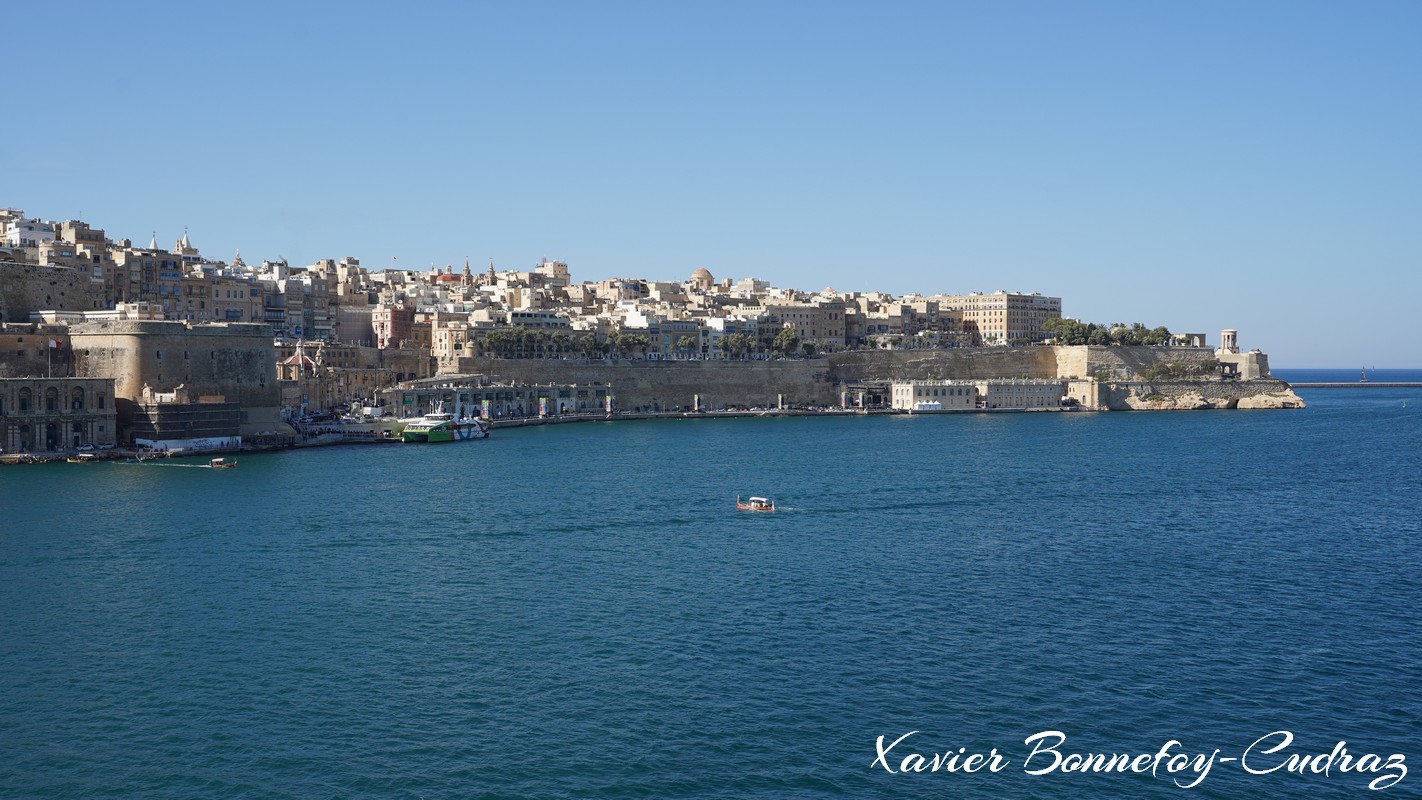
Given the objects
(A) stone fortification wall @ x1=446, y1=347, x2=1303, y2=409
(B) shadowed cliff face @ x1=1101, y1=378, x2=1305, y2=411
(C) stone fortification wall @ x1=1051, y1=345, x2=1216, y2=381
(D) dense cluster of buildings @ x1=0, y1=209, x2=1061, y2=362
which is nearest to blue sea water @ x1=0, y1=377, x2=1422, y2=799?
(D) dense cluster of buildings @ x1=0, y1=209, x2=1061, y2=362

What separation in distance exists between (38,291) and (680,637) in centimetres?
4696

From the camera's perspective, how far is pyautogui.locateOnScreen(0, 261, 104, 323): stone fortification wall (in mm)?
52562

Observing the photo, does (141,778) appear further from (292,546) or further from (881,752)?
(292,546)

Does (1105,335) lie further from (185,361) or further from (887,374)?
(185,361)

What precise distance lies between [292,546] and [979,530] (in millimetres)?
14012

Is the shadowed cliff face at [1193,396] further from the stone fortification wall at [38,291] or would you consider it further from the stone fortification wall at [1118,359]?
the stone fortification wall at [38,291]

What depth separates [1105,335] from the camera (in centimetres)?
9444

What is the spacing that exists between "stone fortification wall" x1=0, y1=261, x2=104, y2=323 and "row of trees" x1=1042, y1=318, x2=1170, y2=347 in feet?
210

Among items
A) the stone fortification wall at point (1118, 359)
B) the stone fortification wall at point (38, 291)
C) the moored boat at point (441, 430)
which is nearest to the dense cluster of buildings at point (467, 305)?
the stone fortification wall at point (38, 291)

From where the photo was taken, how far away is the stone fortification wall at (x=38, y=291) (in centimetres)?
5256

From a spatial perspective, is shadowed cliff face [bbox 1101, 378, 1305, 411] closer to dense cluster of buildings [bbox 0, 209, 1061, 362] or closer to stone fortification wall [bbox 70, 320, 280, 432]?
dense cluster of buildings [bbox 0, 209, 1061, 362]

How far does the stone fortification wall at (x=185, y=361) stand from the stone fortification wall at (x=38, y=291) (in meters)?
8.04

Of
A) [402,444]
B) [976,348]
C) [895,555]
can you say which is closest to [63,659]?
[895,555]

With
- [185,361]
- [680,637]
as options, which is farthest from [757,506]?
[185,361]
